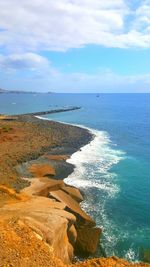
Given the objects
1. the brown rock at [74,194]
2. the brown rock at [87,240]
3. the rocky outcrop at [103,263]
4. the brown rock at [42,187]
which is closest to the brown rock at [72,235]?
the brown rock at [87,240]

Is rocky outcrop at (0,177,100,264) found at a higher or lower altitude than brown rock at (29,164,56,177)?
higher

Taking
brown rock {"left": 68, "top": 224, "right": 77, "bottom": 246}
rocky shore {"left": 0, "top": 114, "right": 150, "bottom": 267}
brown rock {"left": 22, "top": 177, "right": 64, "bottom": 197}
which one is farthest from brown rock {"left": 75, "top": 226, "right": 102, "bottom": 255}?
brown rock {"left": 22, "top": 177, "right": 64, "bottom": 197}

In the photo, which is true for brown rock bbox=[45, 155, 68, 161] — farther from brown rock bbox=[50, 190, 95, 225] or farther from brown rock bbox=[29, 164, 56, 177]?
brown rock bbox=[50, 190, 95, 225]

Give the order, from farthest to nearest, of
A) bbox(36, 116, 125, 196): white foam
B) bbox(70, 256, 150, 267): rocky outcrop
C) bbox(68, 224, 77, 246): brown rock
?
bbox(36, 116, 125, 196): white foam → bbox(68, 224, 77, 246): brown rock → bbox(70, 256, 150, 267): rocky outcrop

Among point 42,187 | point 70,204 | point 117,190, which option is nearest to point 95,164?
point 117,190

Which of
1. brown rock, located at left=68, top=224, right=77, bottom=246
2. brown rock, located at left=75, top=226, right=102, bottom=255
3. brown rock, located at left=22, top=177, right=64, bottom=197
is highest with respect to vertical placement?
brown rock, located at left=22, top=177, right=64, bottom=197

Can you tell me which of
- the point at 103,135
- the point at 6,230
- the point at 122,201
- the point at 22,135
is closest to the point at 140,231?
the point at 122,201

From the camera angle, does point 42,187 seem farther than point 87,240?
Yes

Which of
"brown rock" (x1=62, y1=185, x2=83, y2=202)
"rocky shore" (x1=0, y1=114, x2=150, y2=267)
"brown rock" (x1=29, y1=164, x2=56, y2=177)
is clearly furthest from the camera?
"brown rock" (x1=29, y1=164, x2=56, y2=177)

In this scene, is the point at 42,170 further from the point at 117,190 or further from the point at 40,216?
the point at 40,216
